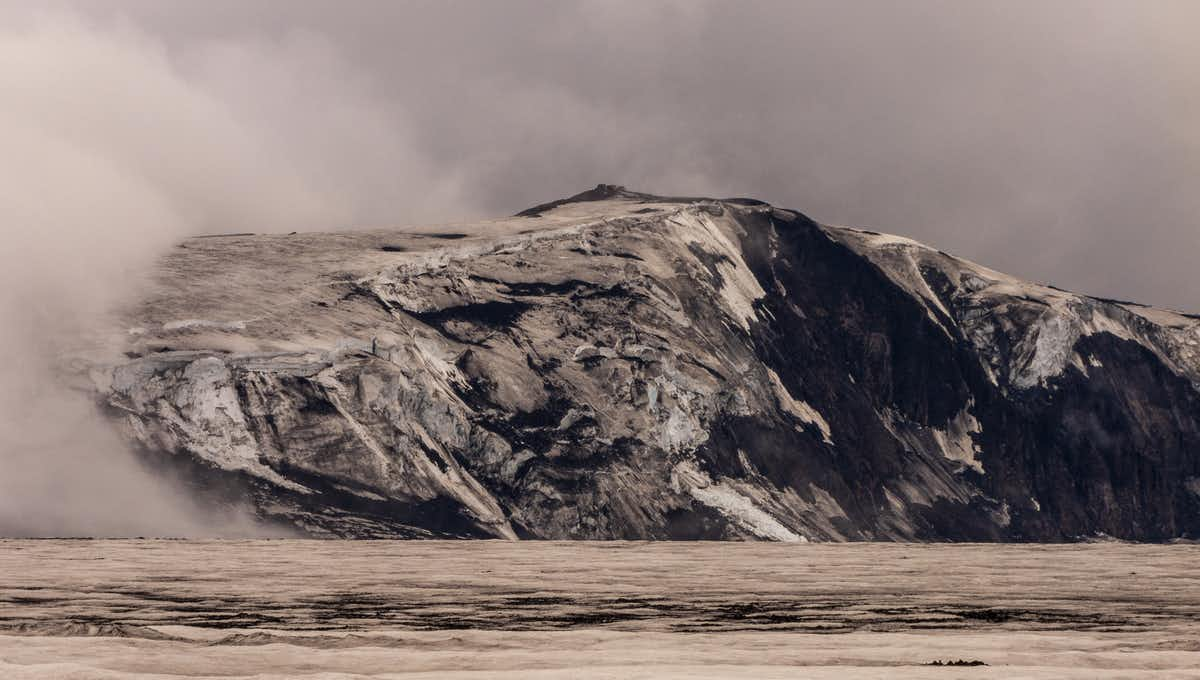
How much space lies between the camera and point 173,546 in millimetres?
118688

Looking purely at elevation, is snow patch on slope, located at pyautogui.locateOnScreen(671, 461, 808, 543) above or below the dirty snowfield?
above

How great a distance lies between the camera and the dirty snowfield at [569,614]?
35406 mm

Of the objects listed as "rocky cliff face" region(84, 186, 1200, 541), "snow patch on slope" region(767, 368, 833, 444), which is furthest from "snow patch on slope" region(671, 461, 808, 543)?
"snow patch on slope" region(767, 368, 833, 444)

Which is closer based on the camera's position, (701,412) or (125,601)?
(125,601)

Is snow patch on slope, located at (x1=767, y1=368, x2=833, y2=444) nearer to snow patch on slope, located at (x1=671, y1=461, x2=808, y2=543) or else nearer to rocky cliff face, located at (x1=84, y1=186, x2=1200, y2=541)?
rocky cliff face, located at (x1=84, y1=186, x2=1200, y2=541)

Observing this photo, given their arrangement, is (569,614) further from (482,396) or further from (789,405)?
(789,405)

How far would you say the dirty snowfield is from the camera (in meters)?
35.4

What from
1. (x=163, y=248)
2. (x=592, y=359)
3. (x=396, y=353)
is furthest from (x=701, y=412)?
(x=163, y=248)

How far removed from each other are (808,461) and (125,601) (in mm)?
130806

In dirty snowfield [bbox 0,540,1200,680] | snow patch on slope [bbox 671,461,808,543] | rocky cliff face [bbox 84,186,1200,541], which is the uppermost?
rocky cliff face [bbox 84,186,1200,541]

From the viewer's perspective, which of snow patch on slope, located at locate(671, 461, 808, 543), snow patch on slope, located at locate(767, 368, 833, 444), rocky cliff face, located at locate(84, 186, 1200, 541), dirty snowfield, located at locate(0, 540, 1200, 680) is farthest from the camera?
snow patch on slope, located at locate(767, 368, 833, 444)

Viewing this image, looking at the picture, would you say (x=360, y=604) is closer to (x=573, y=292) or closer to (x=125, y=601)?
(x=125, y=601)

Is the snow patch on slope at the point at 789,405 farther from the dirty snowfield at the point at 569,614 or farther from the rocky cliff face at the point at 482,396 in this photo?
the dirty snowfield at the point at 569,614

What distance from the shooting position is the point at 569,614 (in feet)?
197
